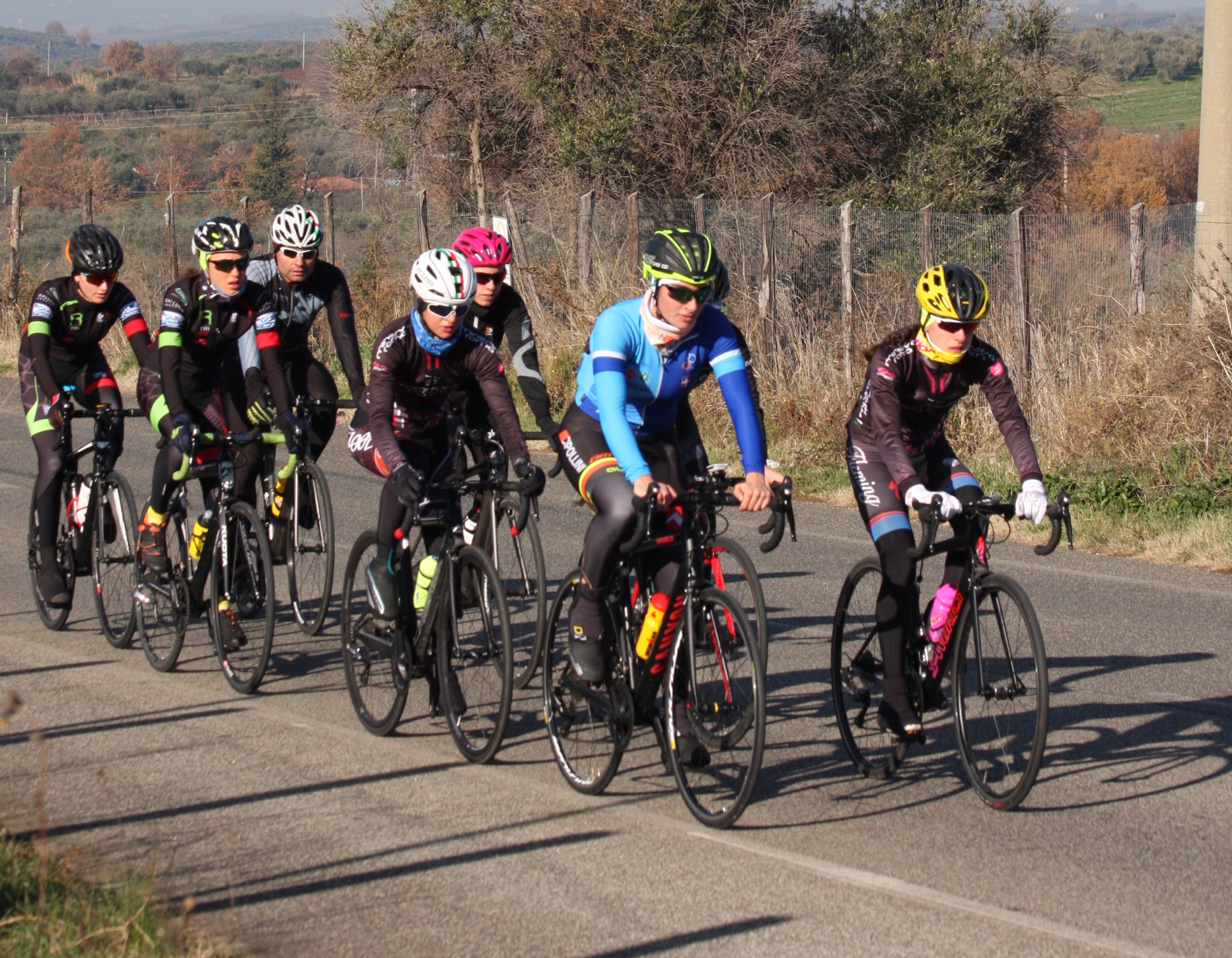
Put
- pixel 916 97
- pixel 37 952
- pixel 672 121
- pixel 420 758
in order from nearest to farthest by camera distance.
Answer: pixel 37 952 < pixel 420 758 < pixel 672 121 < pixel 916 97

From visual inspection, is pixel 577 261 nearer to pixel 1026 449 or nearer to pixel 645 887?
pixel 1026 449

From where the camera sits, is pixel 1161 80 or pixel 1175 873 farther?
pixel 1161 80

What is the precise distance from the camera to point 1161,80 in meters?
102

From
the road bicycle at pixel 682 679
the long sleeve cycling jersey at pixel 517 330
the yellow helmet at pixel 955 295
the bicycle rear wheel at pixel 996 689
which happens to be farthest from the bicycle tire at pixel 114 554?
the bicycle rear wheel at pixel 996 689

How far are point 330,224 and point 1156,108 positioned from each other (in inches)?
3229

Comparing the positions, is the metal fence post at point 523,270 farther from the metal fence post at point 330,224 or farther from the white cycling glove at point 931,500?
the white cycling glove at point 931,500

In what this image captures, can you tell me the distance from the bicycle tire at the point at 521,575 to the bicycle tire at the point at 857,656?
A: 1.52 metres

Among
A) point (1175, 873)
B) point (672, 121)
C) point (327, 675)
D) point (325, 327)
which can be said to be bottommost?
point (1175, 873)

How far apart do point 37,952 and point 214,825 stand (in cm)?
147

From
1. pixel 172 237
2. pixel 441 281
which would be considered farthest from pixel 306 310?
pixel 172 237

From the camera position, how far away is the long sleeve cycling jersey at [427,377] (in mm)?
6363

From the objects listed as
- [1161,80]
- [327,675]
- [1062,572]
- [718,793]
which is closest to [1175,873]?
[718,793]

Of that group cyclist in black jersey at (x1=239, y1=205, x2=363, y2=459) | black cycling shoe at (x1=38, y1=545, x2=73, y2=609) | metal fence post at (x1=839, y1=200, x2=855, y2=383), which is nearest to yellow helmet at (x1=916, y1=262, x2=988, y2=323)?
cyclist in black jersey at (x1=239, y1=205, x2=363, y2=459)

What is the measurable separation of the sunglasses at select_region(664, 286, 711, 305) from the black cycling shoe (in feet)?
14.7
